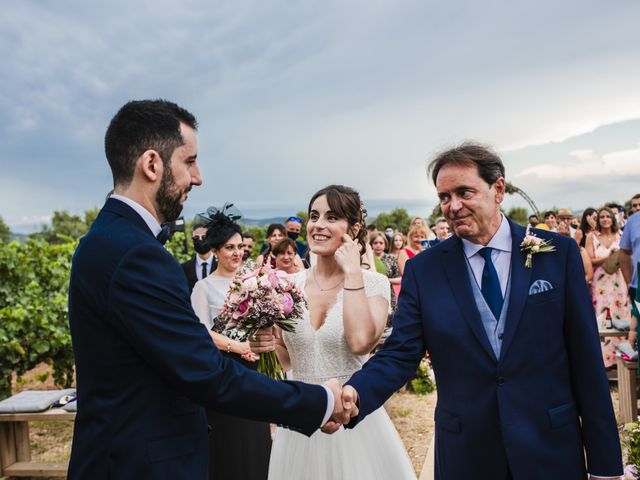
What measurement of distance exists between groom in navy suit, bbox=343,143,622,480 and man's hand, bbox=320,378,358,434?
0.5 inches

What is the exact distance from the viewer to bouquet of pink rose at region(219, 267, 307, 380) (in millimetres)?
3141

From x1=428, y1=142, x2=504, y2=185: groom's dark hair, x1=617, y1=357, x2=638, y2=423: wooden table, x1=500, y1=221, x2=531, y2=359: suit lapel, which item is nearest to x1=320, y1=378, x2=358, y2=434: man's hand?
x1=500, y1=221, x2=531, y2=359: suit lapel

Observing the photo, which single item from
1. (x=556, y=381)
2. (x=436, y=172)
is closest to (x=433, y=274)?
(x=436, y=172)

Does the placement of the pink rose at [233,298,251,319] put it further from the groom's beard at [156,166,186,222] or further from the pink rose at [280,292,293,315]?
the groom's beard at [156,166,186,222]

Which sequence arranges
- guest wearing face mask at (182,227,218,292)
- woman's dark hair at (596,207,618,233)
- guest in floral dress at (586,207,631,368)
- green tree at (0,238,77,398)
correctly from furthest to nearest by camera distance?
woman's dark hair at (596,207,618,233) < guest in floral dress at (586,207,631,368) < green tree at (0,238,77,398) < guest wearing face mask at (182,227,218,292)

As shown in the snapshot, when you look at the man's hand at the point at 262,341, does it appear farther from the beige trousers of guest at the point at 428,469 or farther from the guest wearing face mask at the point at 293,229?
the guest wearing face mask at the point at 293,229

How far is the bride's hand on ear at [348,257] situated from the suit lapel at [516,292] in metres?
1.05

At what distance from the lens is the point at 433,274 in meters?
2.57

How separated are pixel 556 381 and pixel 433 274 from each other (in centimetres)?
72

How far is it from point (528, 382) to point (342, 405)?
85 cm

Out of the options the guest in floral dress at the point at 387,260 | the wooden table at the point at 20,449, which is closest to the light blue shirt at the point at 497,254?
the wooden table at the point at 20,449

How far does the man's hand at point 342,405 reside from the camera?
8.07 ft

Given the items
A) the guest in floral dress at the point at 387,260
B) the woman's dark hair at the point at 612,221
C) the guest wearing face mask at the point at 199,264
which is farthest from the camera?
the woman's dark hair at the point at 612,221

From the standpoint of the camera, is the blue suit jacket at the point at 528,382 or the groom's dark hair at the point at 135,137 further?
the blue suit jacket at the point at 528,382
